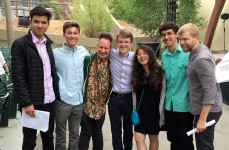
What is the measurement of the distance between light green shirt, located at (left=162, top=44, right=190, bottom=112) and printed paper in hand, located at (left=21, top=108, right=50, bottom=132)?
1287 mm

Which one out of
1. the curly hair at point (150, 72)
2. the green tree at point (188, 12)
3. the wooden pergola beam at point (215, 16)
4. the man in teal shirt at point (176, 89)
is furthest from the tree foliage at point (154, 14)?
the man in teal shirt at point (176, 89)

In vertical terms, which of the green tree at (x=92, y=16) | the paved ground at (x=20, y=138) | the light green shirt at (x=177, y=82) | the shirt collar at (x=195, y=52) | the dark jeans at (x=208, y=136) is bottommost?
the paved ground at (x=20, y=138)

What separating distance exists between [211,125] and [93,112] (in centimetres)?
140

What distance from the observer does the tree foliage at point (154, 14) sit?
58.1 ft

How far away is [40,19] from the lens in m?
3.18

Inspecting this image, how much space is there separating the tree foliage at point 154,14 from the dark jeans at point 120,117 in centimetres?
1424

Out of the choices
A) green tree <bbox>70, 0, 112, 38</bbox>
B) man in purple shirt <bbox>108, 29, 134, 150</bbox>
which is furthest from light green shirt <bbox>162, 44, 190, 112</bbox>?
green tree <bbox>70, 0, 112, 38</bbox>

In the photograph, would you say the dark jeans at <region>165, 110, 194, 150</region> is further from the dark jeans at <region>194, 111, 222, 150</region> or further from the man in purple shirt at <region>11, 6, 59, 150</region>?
the man in purple shirt at <region>11, 6, 59, 150</region>

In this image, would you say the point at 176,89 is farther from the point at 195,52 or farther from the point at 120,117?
the point at 120,117

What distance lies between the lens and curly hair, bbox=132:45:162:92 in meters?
3.51

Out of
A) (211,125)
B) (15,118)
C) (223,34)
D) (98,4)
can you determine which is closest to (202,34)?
(223,34)

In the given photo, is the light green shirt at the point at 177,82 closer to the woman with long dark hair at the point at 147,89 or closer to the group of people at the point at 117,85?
the group of people at the point at 117,85

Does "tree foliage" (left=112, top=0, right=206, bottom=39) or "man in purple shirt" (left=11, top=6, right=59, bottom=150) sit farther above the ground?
"tree foliage" (left=112, top=0, right=206, bottom=39)

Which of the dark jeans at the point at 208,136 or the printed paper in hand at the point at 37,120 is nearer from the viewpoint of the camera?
the dark jeans at the point at 208,136
